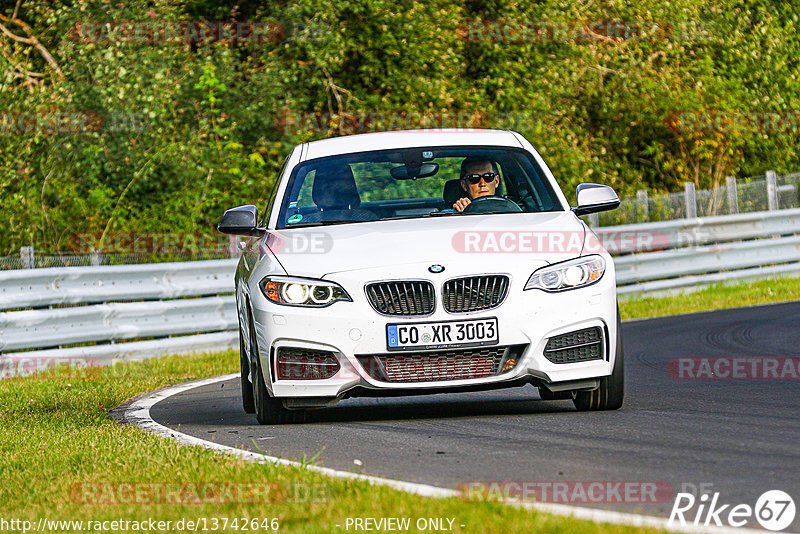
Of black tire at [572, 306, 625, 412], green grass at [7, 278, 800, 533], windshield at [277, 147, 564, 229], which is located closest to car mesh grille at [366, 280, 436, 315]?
windshield at [277, 147, 564, 229]

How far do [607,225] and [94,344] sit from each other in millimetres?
9464

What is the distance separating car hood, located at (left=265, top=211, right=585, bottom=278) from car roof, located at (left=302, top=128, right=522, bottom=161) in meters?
1.08

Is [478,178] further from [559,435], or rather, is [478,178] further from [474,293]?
[559,435]

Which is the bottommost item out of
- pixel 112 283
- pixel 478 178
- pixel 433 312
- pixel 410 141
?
pixel 112 283

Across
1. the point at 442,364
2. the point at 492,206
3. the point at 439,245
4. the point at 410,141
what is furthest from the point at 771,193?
the point at 442,364

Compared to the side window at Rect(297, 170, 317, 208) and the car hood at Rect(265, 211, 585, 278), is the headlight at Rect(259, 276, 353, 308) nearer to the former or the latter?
the car hood at Rect(265, 211, 585, 278)

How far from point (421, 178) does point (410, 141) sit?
0.30 m

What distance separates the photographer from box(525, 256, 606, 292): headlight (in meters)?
7.27

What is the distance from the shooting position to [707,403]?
7.82 meters

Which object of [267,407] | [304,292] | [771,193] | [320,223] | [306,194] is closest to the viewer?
[304,292]

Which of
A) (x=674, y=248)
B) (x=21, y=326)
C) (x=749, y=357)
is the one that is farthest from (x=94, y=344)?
(x=674, y=248)

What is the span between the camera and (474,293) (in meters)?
7.23

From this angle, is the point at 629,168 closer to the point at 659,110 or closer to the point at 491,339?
the point at 659,110

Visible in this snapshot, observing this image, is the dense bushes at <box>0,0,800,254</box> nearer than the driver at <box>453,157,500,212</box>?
No
